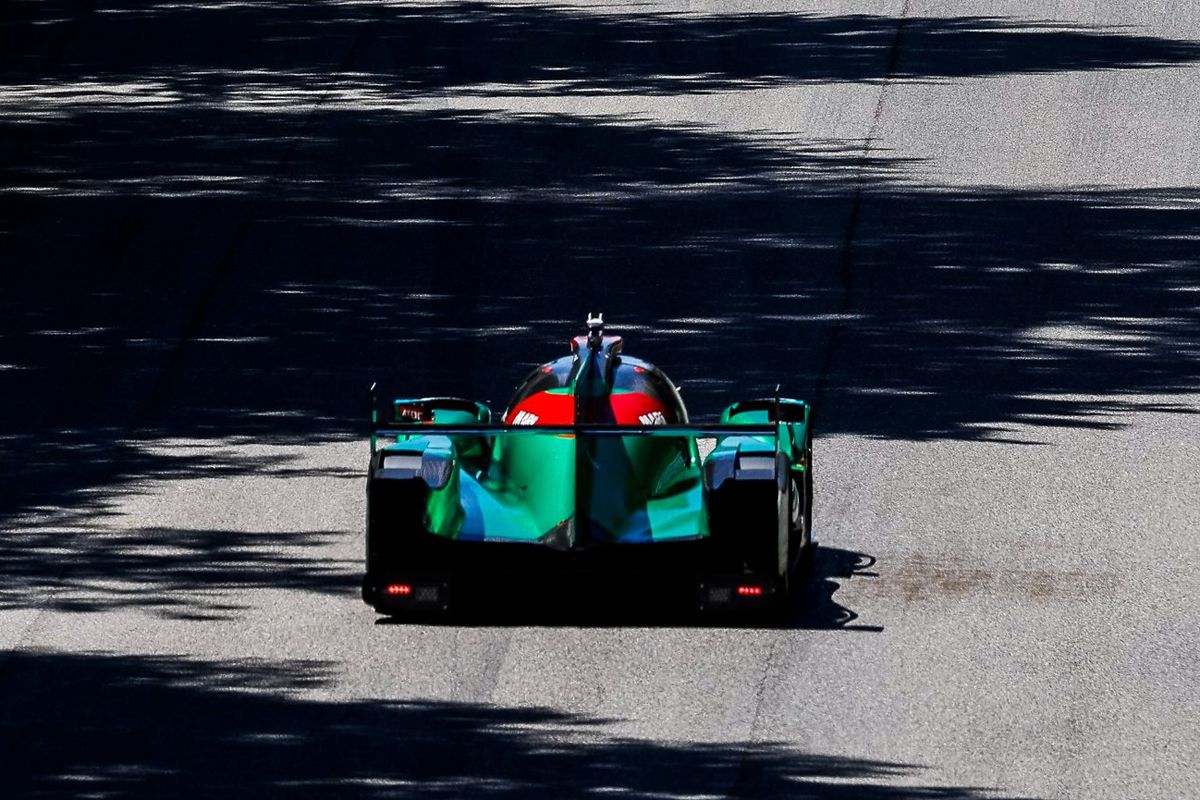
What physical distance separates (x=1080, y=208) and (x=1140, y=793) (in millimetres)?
11650

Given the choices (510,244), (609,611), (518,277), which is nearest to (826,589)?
(609,611)

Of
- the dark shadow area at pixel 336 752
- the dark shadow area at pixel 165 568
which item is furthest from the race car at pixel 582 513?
the dark shadow area at pixel 165 568

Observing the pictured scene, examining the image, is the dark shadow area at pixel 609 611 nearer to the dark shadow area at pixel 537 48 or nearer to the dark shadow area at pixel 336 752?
the dark shadow area at pixel 336 752

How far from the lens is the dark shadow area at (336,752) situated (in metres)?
A: 9.41

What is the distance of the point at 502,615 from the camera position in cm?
1139

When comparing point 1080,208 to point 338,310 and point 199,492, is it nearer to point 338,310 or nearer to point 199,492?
point 338,310

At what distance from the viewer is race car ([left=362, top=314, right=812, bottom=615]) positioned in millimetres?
10898

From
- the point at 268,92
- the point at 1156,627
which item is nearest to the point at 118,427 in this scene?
the point at 1156,627

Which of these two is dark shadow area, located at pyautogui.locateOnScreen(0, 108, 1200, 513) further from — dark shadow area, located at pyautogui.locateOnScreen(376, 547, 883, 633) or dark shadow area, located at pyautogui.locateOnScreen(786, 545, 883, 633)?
dark shadow area, located at pyautogui.locateOnScreen(376, 547, 883, 633)

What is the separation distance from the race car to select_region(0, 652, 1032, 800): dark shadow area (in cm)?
77

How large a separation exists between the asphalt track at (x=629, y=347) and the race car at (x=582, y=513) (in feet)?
1.08

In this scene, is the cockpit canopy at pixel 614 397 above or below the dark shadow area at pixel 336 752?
above

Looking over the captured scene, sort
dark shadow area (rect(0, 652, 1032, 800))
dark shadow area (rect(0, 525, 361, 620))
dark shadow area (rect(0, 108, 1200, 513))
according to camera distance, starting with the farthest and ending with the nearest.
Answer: dark shadow area (rect(0, 108, 1200, 513)) → dark shadow area (rect(0, 525, 361, 620)) → dark shadow area (rect(0, 652, 1032, 800))

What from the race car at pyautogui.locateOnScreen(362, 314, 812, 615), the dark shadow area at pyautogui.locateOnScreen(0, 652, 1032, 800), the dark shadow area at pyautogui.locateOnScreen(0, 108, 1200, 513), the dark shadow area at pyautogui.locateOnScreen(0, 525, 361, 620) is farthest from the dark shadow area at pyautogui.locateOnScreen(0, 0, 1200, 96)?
the dark shadow area at pyautogui.locateOnScreen(0, 652, 1032, 800)
